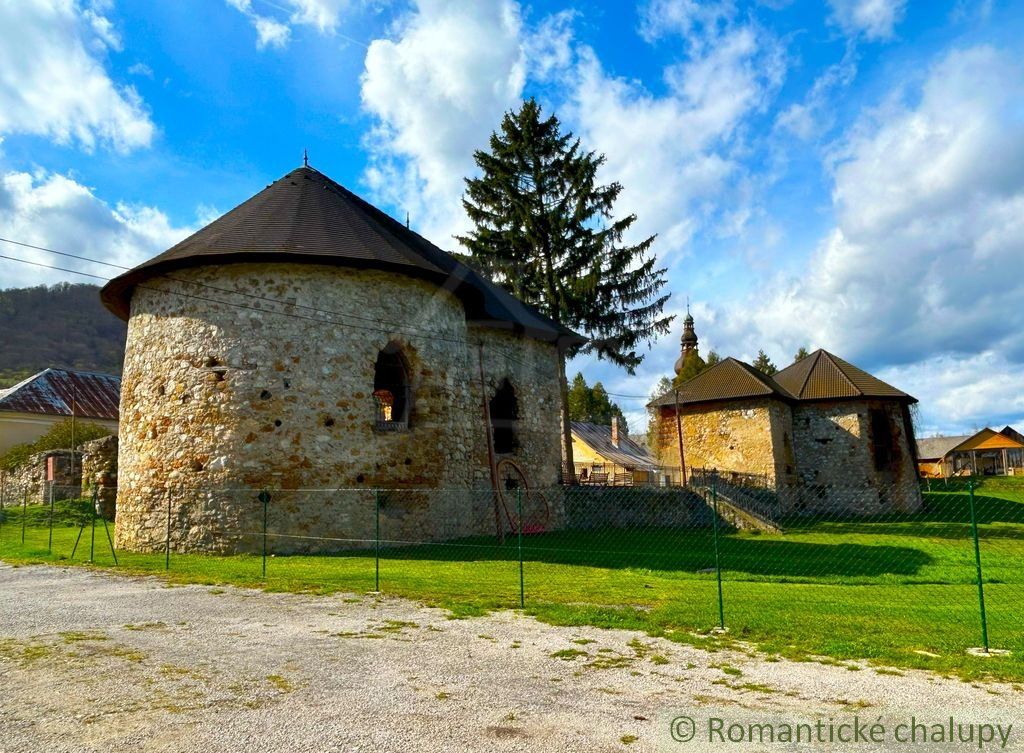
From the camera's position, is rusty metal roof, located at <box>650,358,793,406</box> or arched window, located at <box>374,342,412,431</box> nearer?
arched window, located at <box>374,342,412,431</box>

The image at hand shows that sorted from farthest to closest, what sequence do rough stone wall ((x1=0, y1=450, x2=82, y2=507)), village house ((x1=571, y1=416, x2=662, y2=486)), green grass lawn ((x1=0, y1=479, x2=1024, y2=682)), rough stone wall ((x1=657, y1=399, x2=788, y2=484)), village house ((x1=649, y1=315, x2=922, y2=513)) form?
village house ((x1=571, y1=416, x2=662, y2=486)) → village house ((x1=649, y1=315, x2=922, y2=513)) → rough stone wall ((x1=657, y1=399, x2=788, y2=484)) → rough stone wall ((x1=0, y1=450, x2=82, y2=507)) → green grass lawn ((x1=0, y1=479, x2=1024, y2=682))

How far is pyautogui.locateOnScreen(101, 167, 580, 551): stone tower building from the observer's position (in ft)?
46.0

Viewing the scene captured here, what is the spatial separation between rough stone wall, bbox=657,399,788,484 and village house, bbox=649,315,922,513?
0.04 m

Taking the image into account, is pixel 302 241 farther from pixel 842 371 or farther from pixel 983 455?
pixel 983 455

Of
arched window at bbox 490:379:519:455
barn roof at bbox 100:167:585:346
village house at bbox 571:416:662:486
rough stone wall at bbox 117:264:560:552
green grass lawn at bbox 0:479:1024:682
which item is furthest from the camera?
village house at bbox 571:416:662:486

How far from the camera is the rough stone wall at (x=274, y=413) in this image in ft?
45.9

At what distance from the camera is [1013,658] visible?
239 inches

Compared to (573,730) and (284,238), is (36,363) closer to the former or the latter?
(284,238)

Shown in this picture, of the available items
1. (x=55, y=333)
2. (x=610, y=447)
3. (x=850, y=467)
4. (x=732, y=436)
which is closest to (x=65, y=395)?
(x=610, y=447)

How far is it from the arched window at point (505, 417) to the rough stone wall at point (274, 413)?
4.26 metres

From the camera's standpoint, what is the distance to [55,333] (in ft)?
304

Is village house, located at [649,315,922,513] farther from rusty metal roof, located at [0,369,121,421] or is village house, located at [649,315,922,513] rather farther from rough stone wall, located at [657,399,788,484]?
rusty metal roof, located at [0,369,121,421]

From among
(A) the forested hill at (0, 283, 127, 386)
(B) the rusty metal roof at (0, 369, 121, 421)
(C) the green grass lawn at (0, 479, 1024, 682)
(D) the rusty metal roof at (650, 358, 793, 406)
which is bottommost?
(C) the green grass lawn at (0, 479, 1024, 682)

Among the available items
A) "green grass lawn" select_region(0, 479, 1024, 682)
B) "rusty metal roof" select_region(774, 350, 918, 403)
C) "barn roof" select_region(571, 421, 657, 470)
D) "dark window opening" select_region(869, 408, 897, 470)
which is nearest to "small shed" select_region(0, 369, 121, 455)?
"green grass lawn" select_region(0, 479, 1024, 682)
